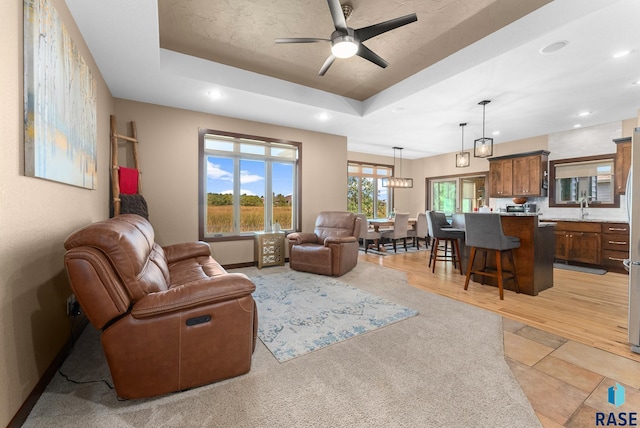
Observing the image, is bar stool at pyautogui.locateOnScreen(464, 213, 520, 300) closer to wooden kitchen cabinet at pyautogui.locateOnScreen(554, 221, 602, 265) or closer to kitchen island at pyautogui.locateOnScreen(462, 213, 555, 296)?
kitchen island at pyautogui.locateOnScreen(462, 213, 555, 296)

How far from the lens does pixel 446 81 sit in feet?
11.0

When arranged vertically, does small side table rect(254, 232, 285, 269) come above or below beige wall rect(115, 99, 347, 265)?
below

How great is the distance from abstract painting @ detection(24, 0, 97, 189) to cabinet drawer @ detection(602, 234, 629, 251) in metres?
7.27

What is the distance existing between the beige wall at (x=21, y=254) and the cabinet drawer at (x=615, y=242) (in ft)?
23.6

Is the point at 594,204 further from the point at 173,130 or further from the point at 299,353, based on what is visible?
the point at 173,130

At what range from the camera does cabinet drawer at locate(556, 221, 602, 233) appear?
4.73m

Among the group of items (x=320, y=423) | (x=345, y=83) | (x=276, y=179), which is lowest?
(x=320, y=423)

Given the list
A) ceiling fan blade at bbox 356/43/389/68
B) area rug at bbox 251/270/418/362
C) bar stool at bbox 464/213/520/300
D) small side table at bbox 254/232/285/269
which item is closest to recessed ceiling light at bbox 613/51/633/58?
bar stool at bbox 464/213/520/300

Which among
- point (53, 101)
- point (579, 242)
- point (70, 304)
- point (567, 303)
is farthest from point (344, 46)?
point (579, 242)

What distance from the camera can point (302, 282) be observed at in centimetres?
390

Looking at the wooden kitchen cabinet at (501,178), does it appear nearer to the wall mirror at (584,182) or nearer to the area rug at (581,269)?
the wall mirror at (584,182)

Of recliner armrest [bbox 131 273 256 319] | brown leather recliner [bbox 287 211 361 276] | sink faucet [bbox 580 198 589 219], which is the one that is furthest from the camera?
sink faucet [bbox 580 198 589 219]

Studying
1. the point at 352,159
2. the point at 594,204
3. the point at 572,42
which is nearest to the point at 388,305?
the point at 572,42

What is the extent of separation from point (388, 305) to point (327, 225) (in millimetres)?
2282
